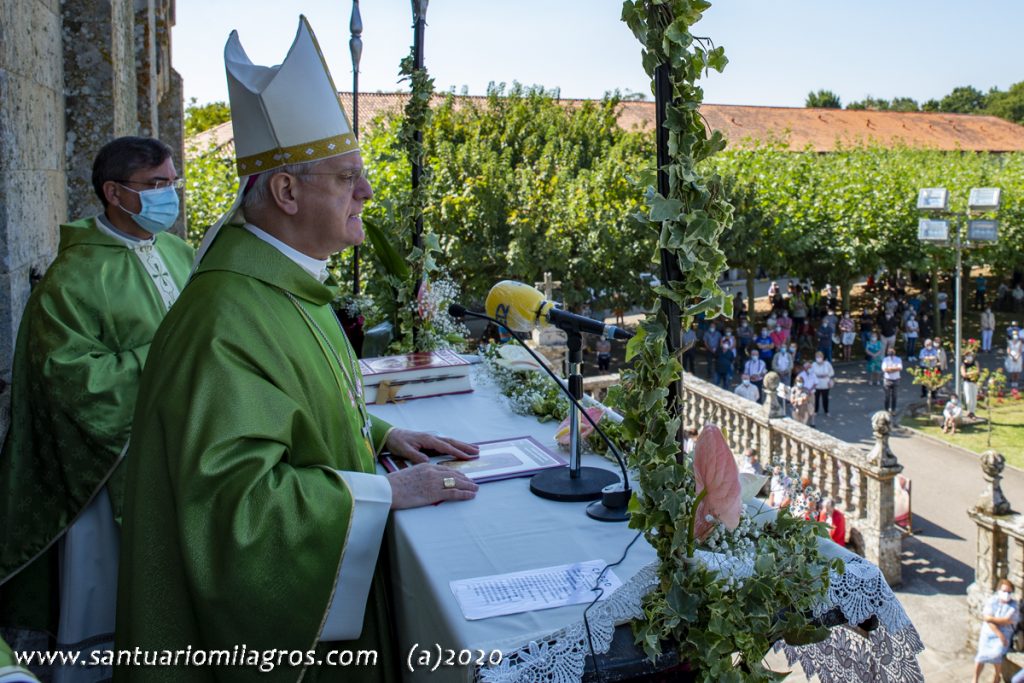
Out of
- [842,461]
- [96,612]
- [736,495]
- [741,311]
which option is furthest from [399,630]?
[741,311]

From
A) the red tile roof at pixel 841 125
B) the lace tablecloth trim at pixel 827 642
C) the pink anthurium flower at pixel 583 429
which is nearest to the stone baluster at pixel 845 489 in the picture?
the pink anthurium flower at pixel 583 429

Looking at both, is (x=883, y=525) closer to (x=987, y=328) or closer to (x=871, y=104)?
(x=987, y=328)

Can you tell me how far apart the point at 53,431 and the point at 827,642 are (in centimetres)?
256

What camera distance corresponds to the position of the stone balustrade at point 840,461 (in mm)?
10219

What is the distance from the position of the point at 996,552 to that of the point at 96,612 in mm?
8894

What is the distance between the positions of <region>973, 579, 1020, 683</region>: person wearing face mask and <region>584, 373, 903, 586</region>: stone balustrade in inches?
72.3

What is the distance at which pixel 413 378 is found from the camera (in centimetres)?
375

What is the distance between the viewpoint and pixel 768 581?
1777mm

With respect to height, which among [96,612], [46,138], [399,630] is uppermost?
[46,138]

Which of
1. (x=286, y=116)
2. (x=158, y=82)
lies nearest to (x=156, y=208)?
(x=286, y=116)

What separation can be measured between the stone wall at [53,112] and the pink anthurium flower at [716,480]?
290cm

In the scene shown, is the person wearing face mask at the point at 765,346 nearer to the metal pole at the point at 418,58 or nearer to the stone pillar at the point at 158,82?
the stone pillar at the point at 158,82

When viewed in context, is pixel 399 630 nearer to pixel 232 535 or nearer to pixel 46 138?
pixel 232 535

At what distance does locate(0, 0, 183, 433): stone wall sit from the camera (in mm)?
3543
